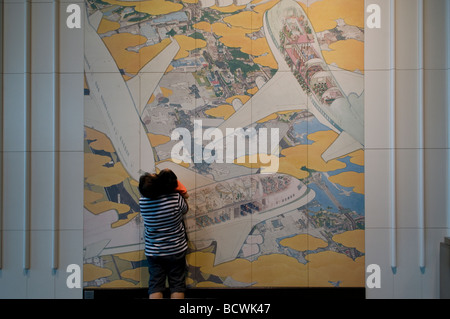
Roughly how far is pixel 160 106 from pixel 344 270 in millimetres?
2454

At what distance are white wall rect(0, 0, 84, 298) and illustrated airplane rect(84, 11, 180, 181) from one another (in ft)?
0.41

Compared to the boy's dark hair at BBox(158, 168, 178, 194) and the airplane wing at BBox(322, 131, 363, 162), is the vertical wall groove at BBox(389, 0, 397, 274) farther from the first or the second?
the boy's dark hair at BBox(158, 168, 178, 194)

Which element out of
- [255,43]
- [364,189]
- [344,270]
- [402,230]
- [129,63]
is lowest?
[344,270]

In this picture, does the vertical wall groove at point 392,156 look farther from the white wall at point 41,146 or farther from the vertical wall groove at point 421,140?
the white wall at point 41,146

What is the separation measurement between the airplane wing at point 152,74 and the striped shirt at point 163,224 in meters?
1.05

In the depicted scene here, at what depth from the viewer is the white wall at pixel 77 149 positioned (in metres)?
2.81

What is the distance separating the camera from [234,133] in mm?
2855

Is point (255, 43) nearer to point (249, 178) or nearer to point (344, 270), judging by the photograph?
point (249, 178)

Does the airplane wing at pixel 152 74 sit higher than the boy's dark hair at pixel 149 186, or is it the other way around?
the airplane wing at pixel 152 74

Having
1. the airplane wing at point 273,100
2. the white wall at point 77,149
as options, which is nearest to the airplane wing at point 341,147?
the white wall at point 77,149

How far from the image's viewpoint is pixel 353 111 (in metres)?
2.85

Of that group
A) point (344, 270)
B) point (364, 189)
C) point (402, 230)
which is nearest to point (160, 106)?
point (364, 189)

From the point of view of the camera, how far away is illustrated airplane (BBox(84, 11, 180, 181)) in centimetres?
286

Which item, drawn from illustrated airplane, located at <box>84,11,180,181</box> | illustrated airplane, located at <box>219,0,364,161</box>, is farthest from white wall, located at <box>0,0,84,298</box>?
illustrated airplane, located at <box>219,0,364,161</box>
